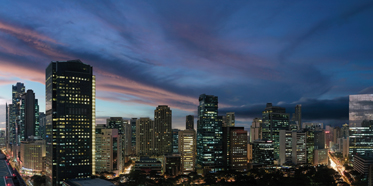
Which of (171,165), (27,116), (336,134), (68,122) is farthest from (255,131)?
(27,116)

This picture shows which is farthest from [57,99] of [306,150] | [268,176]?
[306,150]

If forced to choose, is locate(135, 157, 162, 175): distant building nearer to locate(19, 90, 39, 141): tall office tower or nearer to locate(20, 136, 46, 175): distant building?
locate(20, 136, 46, 175): distant building

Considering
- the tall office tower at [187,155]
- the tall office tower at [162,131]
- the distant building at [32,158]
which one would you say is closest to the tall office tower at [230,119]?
the tall office tower at [162,131]

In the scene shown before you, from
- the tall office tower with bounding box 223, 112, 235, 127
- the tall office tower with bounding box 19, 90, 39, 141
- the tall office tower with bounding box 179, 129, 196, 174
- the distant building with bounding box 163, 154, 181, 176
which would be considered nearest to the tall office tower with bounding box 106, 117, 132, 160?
the tall office tower with bounding box 19, 90, 39, 141

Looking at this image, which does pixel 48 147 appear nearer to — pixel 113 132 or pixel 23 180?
pixel 113 132

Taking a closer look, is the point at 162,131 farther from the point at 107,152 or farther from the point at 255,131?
the point at 107,152

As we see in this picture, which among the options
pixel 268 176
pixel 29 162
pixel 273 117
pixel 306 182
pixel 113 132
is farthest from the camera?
pixel 273 117
